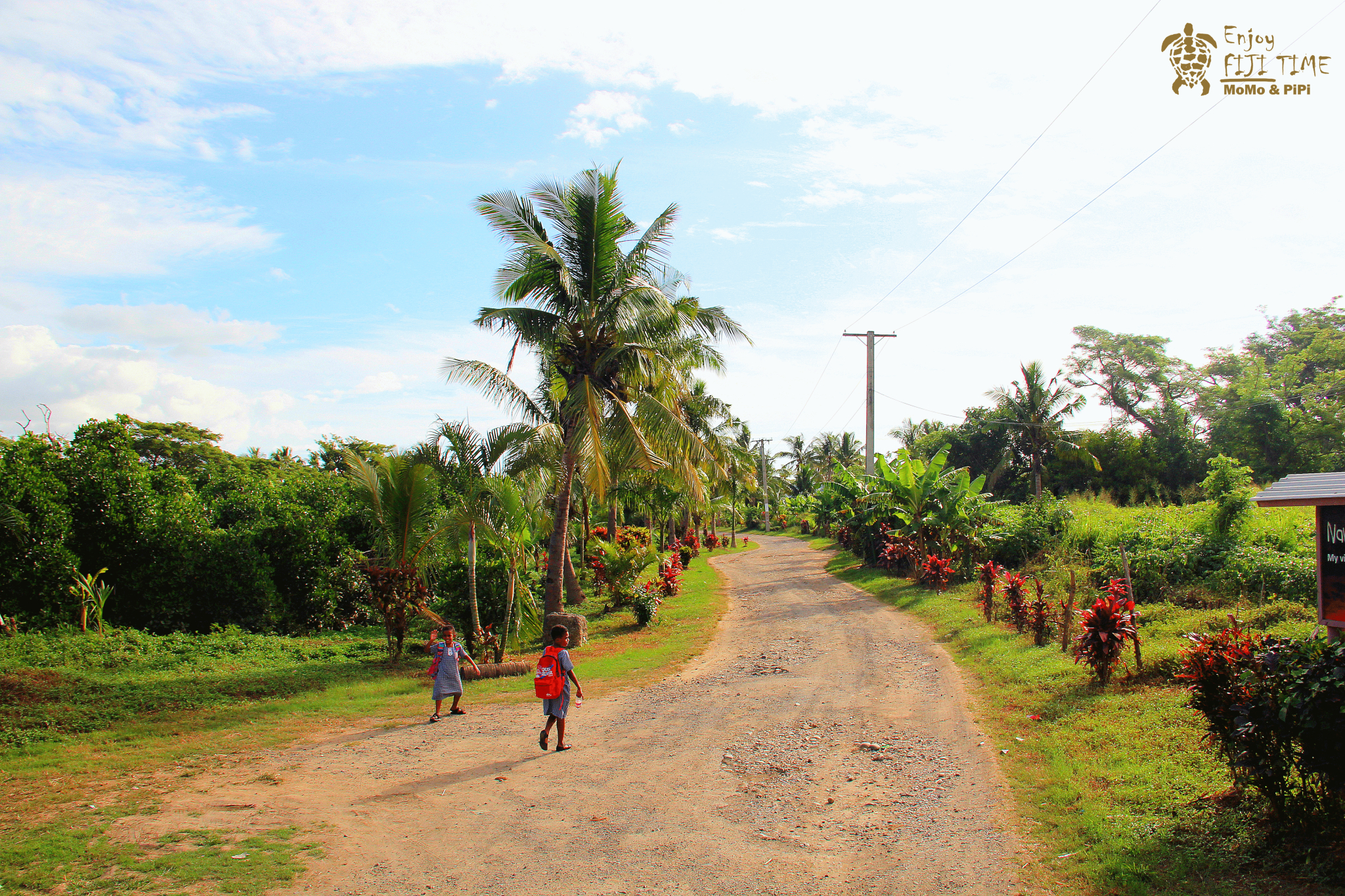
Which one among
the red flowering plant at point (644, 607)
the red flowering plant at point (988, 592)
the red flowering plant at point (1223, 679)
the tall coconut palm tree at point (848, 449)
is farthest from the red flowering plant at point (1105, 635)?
the tall coconut palm tree at point (848, 449)

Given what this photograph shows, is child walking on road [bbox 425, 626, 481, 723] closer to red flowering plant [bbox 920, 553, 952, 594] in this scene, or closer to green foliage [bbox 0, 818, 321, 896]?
green foliage [bbox 0, 818, 321, 896]

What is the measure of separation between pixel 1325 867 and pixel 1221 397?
132ft

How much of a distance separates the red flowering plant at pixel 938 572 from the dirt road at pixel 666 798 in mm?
8293

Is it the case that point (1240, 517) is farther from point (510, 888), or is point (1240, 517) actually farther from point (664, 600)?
point (510, 888)

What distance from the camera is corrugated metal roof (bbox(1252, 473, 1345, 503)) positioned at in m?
5.59

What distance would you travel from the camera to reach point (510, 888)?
473 cm

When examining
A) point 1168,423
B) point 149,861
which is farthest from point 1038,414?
point 149,861

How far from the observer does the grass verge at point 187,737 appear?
492 centimetres

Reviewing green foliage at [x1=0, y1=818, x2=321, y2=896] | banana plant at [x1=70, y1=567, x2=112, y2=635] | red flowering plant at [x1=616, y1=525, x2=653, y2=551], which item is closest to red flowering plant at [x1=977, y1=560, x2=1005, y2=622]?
red flowering plant at [x1=616, y1=525, x2=653, y2=551]

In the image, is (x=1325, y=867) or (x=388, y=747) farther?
(x=388, y=747)

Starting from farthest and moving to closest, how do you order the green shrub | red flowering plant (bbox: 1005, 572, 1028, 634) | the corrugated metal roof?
red flowering plant (bbox: 1005, 572, 1028, 634)
the green shrub
the corrugated metal roof

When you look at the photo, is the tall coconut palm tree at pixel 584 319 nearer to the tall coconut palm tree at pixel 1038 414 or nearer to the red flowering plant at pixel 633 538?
the red flowering plant at pixel 633 538

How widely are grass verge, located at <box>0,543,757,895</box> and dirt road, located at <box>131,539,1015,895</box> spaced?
0.47 metres

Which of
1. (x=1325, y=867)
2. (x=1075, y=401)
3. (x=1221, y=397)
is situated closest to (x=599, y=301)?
(x=1325, y=867)
